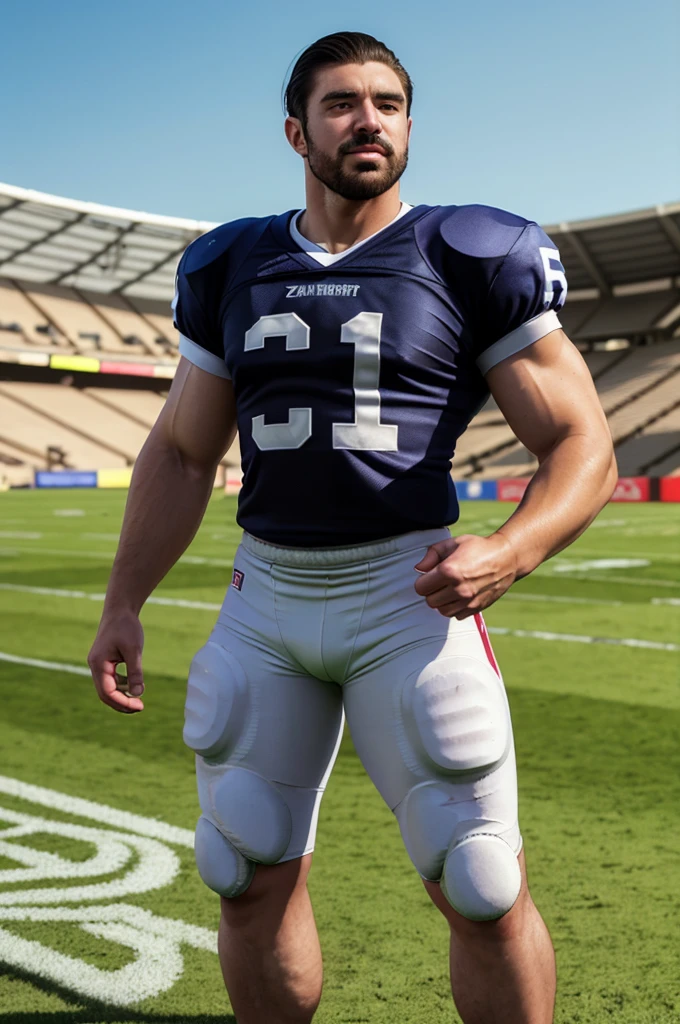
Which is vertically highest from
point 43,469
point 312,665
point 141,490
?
point 141,490

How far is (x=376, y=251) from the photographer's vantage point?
6.61 feet

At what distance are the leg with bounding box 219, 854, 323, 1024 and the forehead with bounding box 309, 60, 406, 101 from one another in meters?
1.42

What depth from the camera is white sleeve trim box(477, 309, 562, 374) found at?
6.42ft

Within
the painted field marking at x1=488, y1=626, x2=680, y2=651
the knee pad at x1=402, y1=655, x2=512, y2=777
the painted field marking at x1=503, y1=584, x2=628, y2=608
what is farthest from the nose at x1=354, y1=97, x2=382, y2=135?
the painted field marking at x1=503, y1=584, x2=628, y2=608

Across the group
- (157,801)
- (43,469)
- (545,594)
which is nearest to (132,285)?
(43,469)

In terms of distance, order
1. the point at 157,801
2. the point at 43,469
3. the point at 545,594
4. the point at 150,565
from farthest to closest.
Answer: the point at 43,469
the point at 545,594
the point at 157,801
the point at 150,565

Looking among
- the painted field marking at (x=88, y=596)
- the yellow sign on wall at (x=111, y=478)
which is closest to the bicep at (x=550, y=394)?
the painted field marking at (x=88, y=596)

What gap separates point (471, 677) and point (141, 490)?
2.63ft

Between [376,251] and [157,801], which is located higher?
[376,251]

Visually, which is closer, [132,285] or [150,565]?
[150,565]

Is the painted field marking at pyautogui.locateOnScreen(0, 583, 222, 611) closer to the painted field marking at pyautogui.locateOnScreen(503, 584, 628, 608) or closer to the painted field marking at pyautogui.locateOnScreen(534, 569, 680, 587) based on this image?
the painted field marking at pyautogui.locateOnScreen(503, 584, 628, 608)

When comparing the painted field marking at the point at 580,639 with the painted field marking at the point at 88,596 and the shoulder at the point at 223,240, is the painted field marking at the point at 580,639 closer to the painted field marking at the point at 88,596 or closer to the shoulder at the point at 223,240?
the painted field marking at the point at 88,596

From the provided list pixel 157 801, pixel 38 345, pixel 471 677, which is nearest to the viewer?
pixel 471 677

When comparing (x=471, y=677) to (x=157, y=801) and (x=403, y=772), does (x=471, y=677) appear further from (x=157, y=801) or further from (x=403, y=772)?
(x=157, y=801)
